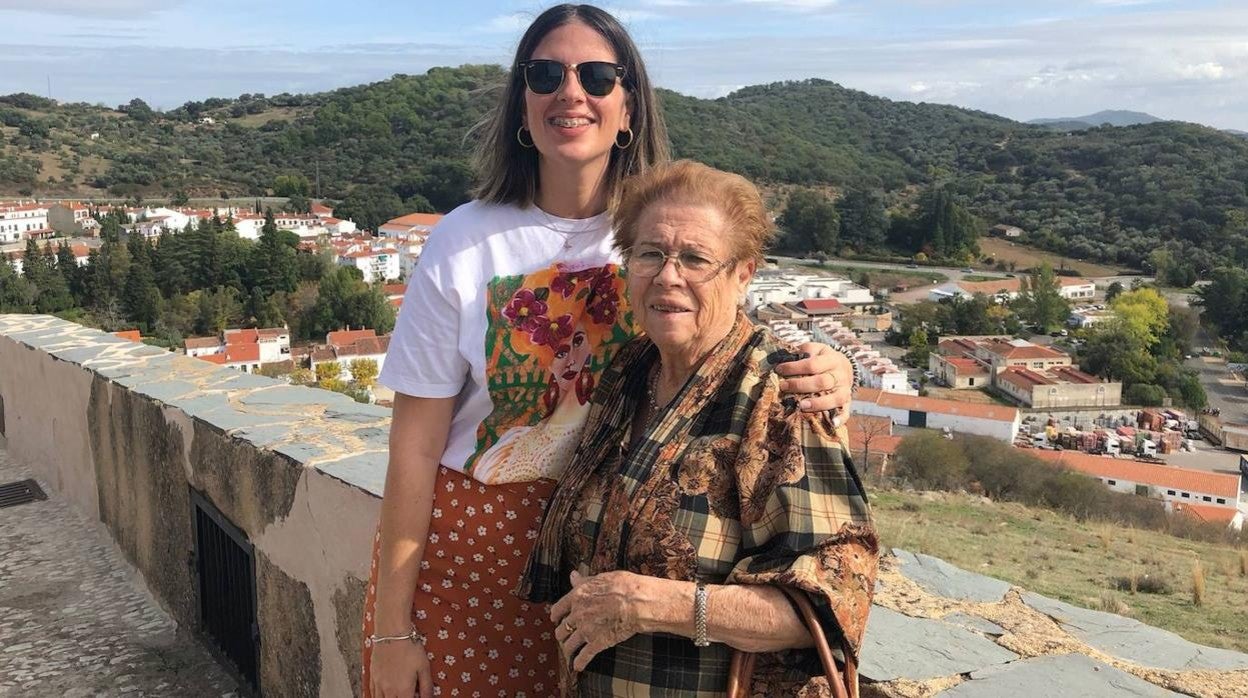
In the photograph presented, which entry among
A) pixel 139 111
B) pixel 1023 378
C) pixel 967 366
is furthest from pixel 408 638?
pixel 139 111

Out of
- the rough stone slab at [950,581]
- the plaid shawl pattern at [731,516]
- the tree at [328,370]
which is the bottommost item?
the tree at [328,370]

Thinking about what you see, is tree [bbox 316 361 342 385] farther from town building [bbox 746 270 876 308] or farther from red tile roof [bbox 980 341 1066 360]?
red tile roof [bbox 980 341 1066 360]

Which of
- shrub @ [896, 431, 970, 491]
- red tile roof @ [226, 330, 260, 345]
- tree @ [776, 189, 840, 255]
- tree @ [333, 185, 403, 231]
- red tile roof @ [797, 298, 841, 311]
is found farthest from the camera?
tree @ [333, 185, 403, 231]

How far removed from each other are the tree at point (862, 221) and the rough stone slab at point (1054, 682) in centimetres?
6555

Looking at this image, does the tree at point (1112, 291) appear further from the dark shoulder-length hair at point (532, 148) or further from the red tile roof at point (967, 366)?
the dark shoulder-length hair at point (532, 148)

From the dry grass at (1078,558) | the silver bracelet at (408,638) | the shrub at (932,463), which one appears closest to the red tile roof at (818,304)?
the shrub at (932,463)

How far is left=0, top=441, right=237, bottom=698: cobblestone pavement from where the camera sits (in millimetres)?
2170

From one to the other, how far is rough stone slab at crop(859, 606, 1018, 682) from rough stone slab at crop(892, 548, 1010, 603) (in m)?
0.16

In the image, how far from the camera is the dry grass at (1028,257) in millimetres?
57037

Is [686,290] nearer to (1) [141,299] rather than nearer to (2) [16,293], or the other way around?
(2) [16,293]

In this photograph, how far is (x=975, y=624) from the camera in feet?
4.16

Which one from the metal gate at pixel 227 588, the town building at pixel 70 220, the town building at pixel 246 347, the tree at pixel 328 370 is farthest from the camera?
the town building at pixel 70 220

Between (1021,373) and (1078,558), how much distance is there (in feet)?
109

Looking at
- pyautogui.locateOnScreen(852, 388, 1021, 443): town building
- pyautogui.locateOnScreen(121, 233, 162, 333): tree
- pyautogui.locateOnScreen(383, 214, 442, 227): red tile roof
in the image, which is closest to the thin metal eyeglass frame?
pyautogui.locateOnScreen(852, 388, 1021, 443): town building
